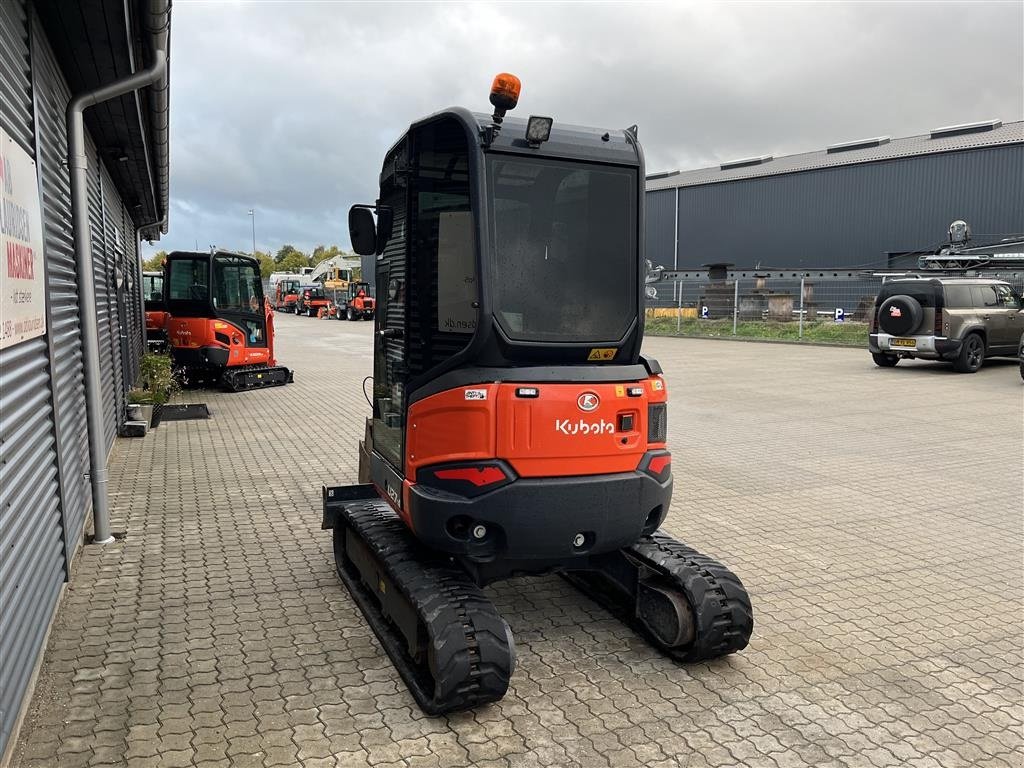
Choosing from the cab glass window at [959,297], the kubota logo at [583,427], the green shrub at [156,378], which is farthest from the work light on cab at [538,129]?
the cab glass window at [959,297]

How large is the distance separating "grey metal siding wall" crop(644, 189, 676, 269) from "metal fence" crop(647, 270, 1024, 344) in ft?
47.6

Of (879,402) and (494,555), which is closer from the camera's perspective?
(494,555)

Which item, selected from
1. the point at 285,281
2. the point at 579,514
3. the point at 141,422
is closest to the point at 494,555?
the point at 579,514

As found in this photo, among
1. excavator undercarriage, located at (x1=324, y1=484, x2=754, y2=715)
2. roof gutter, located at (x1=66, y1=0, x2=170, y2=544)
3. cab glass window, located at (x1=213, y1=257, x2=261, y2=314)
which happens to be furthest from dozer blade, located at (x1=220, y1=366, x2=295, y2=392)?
excavator undercarriage, located at (x1=324, y1=484, x2=754, y2=715)

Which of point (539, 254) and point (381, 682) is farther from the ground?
point (539, 254)

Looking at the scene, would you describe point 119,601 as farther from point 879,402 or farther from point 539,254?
point 879,402

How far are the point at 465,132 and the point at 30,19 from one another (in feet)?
11.3

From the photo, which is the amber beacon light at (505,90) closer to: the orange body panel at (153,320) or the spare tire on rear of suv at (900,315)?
the spare tire on rear of suv at (900,315)

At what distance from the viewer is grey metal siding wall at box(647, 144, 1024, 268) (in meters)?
34.8

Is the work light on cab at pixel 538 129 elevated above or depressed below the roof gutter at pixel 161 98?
below

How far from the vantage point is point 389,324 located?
460 centimetres

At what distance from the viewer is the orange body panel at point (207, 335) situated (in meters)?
14.3

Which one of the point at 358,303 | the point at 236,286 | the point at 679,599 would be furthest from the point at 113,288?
the point at 358,303

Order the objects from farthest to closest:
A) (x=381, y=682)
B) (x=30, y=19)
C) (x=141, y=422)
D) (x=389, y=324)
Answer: (x=141, y=422)
(x=30, y=19)
(x=389, y=324)
(x=381, y=682)
